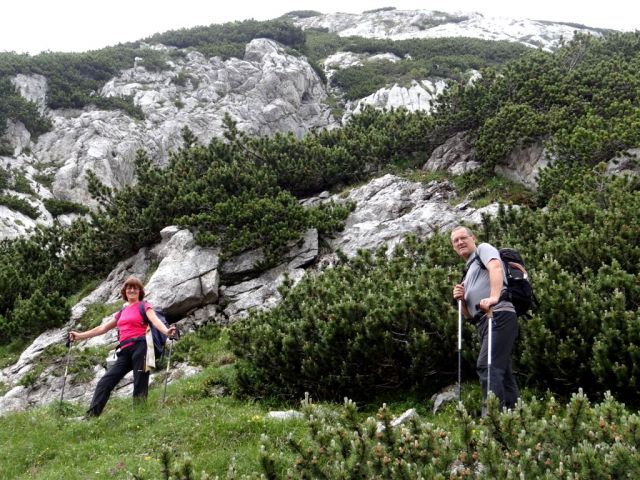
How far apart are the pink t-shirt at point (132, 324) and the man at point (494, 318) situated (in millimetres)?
5286

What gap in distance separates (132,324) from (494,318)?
5.72 metres

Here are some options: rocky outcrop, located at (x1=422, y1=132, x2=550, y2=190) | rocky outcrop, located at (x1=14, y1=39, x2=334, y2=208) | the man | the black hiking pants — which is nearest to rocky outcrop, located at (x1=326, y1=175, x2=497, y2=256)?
rocky outcrop, located at (x1=422, y1=132, x2=550, y2=190)

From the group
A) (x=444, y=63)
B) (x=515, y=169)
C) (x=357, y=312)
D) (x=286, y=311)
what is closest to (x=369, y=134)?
(x=515, y=169)

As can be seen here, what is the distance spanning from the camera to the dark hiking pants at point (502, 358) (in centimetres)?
492

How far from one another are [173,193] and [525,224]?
1232 cm

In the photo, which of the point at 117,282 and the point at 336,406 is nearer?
the point at 336,406

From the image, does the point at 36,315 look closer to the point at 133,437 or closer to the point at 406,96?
the point at 133,437

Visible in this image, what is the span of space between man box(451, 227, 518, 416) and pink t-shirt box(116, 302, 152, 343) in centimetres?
529

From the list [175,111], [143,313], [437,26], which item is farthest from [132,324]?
[437,26]

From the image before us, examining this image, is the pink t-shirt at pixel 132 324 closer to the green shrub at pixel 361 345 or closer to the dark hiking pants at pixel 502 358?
the green shrub at pixel 361 345

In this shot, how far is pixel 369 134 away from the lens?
2162 cm

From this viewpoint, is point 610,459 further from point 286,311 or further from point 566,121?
point 566,121

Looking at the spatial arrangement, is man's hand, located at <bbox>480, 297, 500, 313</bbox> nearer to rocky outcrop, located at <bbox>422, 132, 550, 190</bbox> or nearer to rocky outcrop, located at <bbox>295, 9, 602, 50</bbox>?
rocky outcrop, located at <bbox>422, 132, 550, 190</bbox>

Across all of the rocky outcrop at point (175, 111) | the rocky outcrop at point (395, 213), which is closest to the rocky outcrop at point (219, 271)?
the rocky outcrop at point (395, 213)
